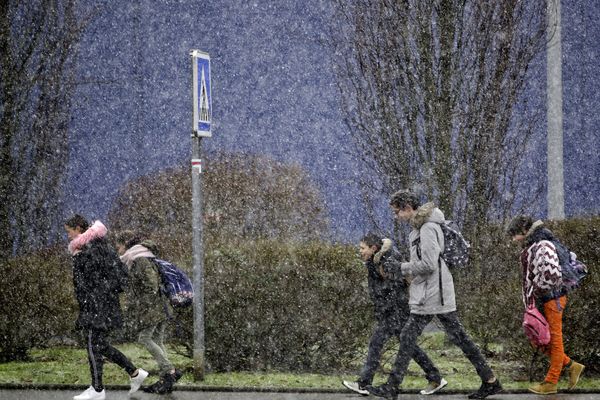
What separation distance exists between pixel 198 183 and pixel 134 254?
3.99ft

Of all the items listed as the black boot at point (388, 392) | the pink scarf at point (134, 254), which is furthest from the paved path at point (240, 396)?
the pink scarf at point (134, 254)

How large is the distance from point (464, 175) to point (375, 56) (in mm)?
2044

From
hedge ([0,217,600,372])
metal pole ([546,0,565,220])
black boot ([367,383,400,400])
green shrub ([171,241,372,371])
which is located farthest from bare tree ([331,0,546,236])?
black boot ([367,383,400,400])

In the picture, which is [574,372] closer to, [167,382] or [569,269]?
[569,269]

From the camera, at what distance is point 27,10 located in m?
15.4

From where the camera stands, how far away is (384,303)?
9.08 metres

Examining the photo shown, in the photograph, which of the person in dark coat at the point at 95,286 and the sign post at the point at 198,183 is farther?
the sign post at the point at 198,183

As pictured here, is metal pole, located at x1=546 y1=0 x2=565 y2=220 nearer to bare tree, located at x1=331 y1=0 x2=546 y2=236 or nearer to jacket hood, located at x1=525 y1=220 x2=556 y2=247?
bare tree, located at x1=331 y1=0 x2=546 y2=236

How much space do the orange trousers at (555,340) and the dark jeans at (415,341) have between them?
633mm

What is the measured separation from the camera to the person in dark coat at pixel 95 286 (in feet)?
29.3

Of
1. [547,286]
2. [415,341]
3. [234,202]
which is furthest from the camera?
[234,202]

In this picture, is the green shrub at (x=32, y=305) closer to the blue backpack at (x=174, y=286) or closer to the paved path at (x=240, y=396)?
the paved path at (x=240, y=396)

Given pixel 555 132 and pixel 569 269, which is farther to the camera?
pixel 555 132

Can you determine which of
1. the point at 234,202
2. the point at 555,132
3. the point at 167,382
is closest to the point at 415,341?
the point at 167,382
